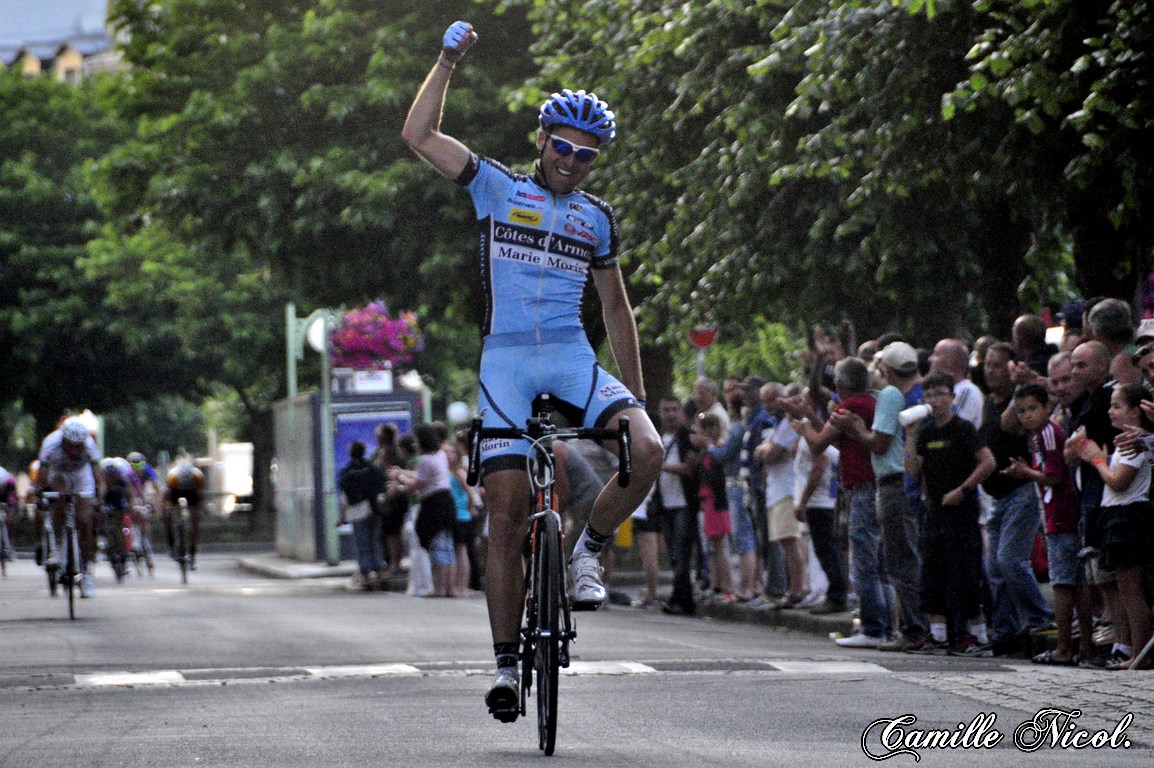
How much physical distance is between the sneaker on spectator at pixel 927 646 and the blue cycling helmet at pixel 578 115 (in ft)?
21.8

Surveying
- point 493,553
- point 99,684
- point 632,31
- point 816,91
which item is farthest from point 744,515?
point 493,553

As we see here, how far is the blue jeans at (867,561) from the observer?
14.4 metres

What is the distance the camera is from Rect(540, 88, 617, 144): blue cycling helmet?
795cm

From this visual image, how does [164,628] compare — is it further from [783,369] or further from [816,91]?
[783,369]

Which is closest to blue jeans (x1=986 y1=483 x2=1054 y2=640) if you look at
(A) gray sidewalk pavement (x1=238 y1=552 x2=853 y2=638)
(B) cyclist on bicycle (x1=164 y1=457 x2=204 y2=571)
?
(A) gray sidewalk pavement (x1=238 y1=552 x2=853 y2=638)

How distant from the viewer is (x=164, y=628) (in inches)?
671

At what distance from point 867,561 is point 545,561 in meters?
7.23

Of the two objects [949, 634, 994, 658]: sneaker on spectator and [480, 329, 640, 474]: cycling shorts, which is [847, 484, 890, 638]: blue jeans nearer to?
[949, 634, 994, 658]: sneaker on spectator

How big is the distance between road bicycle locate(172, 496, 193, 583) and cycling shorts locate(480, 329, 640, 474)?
74.0 feet

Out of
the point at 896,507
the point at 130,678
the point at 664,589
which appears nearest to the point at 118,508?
the point at 664,589

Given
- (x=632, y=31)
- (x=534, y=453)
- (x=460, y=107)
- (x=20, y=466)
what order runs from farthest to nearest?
(x=20, y=466)
(x=460, y=107)
(x=632, y=31)
(x=534, y=453)

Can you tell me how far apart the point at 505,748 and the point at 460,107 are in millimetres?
22898

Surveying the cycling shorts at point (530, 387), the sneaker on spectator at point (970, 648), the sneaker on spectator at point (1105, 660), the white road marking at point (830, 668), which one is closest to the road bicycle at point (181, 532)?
the sneaker on spectator at point (970, 648)

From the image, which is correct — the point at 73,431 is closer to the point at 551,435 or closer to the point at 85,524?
the point at 85,524
